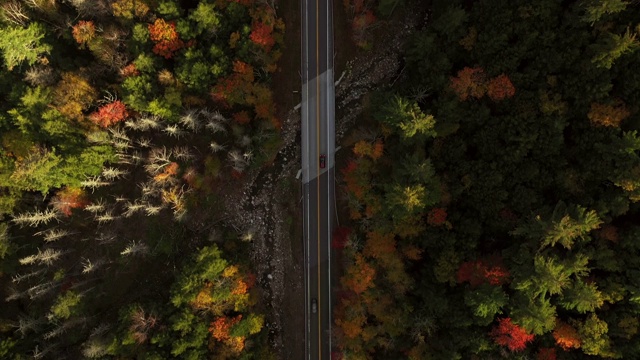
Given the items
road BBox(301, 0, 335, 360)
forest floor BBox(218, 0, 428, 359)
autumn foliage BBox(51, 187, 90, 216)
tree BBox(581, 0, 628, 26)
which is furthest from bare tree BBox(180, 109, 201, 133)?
tree BBox(581, 0, 628, 26)

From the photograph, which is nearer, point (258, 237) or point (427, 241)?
point (427, 241)

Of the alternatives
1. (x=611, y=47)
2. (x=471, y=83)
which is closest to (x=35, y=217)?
(x=471, y=83)

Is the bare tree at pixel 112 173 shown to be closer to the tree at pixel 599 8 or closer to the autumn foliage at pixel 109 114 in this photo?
the autumn foliage at pixel 109 114

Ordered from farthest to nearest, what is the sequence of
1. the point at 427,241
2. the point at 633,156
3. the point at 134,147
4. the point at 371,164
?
the point at 134,147 → the point at 371,164 → the point at 427,241 → the point at 633,156

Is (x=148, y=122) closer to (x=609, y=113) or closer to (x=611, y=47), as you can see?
(x=611, y=47)

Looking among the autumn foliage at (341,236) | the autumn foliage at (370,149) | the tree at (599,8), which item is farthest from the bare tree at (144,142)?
the tree at (599,8)

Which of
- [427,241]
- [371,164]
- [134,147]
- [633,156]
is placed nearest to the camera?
[633,156]

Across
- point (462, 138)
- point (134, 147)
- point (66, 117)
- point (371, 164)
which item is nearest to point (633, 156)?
point (462, 138)

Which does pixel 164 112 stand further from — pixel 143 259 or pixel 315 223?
pixel 315 223
